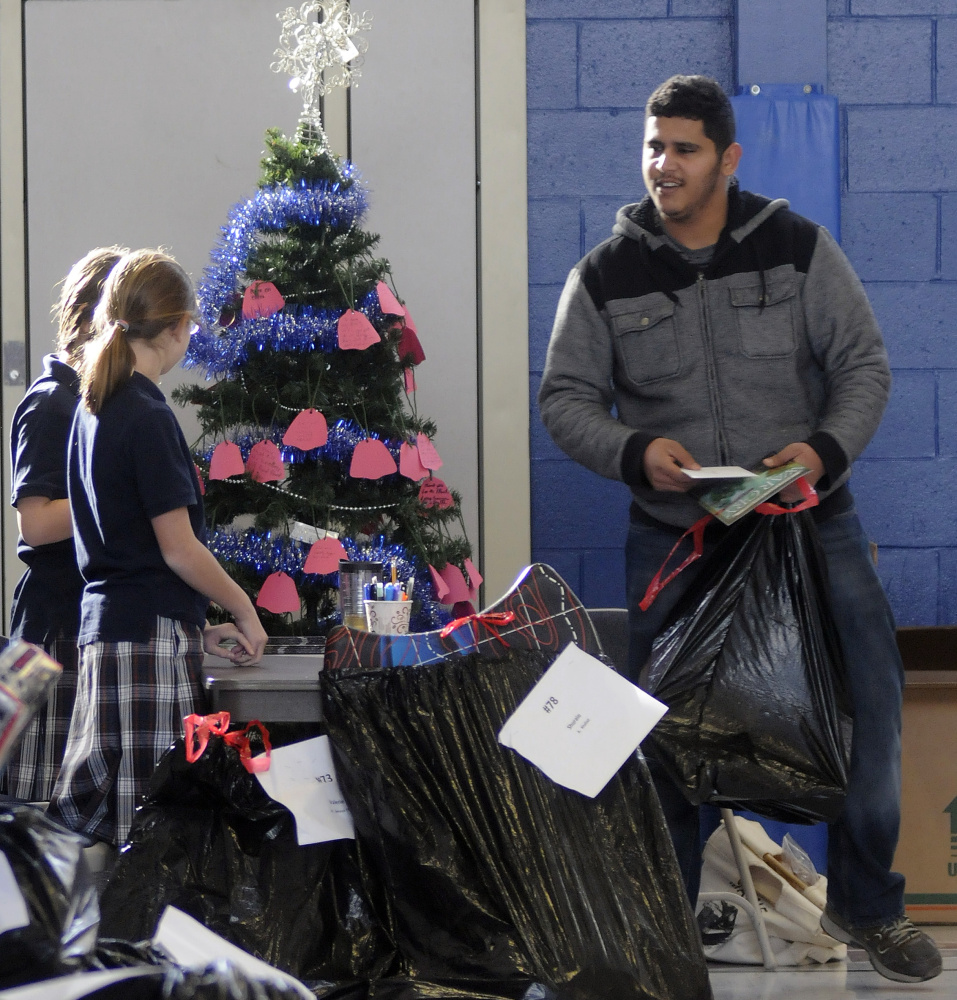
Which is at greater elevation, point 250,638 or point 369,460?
point 369,460

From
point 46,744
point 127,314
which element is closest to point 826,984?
point 46,744

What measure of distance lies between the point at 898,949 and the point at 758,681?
20.0 inches

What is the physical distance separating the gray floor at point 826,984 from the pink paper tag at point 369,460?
3.92 feet

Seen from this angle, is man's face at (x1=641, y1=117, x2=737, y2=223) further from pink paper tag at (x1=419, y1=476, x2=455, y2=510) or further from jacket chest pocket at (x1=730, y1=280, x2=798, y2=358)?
pink paper tag at (x1=419, y1=476, x2=455, y2=510)

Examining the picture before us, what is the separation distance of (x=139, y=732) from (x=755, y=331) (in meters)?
1.17

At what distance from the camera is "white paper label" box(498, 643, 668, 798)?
1452mm

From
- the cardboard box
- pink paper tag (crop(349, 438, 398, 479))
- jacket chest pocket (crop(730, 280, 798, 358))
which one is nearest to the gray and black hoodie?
jacket chest pocket (crop(730, 280, 798, 358))

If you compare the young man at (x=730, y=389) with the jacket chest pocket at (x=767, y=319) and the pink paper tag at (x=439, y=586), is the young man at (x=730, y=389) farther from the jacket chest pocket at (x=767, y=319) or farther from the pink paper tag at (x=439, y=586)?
the pink paper tag at (x=439, y=586)

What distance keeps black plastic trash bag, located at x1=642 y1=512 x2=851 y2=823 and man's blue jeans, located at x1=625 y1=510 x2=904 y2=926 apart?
9 centimetres

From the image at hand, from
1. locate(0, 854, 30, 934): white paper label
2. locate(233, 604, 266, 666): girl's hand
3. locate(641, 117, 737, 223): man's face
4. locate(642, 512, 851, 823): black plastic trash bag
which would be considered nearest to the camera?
locate(0, 854, 30, 934): white paper label

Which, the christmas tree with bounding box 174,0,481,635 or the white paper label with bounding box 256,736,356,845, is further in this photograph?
the christmas tree with bounding box 174,0,481,635

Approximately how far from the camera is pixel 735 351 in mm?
1979

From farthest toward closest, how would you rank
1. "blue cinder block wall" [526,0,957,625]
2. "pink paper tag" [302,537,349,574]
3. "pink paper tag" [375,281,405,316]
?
"blue cinder block wall" [526,0,957,625] < "pink paper tag" [375,281,405,316] < "pink paper tag" [302,537,349,574]

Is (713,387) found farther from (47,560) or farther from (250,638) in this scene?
(47,560)
